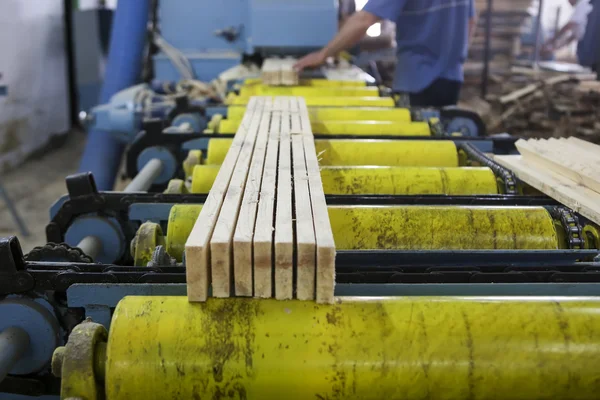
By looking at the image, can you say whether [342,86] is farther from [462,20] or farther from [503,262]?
[503,262]

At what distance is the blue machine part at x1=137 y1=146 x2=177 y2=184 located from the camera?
284 cm

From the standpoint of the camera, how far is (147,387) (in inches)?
42.7

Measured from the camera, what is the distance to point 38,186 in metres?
6.62

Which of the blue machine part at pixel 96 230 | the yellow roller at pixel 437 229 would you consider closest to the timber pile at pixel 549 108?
the yellow roller at pixel 437 229

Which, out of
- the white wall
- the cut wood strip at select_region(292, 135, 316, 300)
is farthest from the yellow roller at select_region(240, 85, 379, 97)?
the white wall

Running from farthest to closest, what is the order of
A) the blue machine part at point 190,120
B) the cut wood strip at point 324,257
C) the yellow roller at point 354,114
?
the blue machine part at point 190,120, the yellow roller at point 354,114, the cut wood strip at point 324,257

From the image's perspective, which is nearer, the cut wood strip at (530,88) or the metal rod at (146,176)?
the metal rod at (146,176)

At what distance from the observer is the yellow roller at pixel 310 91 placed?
404 cm

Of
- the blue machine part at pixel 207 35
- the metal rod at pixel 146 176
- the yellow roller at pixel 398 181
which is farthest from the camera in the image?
the blue machine part at pixel 207 35

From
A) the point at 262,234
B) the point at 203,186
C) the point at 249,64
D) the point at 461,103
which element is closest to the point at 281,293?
the point at 262,234

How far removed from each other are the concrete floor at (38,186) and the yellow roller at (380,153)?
138 inches

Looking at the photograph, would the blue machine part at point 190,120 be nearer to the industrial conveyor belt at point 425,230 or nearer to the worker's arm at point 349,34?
the worker's arm at point 349,34

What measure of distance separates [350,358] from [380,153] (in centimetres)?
160

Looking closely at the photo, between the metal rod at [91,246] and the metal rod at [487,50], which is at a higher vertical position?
the metal rod at [487,50]
